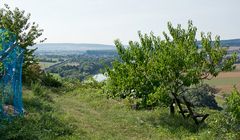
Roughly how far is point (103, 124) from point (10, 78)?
337 centimetres

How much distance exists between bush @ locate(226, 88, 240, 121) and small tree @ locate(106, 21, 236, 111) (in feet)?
7.47

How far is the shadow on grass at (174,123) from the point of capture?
1310 cm

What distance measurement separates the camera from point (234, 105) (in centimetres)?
1120

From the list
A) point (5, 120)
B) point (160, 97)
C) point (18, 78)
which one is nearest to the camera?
point (5, 120)

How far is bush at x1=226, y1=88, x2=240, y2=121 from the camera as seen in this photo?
1102cm

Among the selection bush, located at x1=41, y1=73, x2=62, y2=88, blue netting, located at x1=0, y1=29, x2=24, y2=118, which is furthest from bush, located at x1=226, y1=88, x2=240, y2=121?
bush, located at x1=41, y1=73, x2=62, y2=88

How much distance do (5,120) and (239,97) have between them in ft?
21.0

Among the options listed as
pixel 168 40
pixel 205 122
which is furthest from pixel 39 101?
pixel 205 122

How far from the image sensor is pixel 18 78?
36.8 ft

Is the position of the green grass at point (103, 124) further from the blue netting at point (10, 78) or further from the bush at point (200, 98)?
the bush at point (200, 98)

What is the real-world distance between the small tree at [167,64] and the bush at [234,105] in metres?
2.28

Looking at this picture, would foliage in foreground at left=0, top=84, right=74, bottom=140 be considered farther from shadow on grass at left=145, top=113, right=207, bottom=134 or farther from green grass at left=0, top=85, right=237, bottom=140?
shadow on grass at left=145, top=113, right=207, bottom=134

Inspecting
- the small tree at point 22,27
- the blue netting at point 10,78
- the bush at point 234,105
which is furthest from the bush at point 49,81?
the bush at point 234,105

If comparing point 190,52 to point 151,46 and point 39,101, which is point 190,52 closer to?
point 151,46
